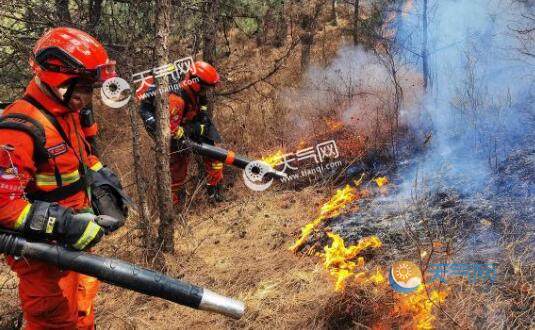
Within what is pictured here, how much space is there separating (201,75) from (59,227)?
414 cm

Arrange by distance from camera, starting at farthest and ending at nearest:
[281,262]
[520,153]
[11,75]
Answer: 1. [11,75]
2. [520,153]
3. [281,262]

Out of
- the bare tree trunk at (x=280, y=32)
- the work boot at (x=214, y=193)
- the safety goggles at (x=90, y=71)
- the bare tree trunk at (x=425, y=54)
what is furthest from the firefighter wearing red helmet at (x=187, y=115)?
the bare tree trunk at (x=280, y=32)

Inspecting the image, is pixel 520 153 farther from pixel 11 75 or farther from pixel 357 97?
pixel 11 75

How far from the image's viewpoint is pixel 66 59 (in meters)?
2.64

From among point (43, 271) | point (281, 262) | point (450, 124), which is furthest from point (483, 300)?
point (450, 124)

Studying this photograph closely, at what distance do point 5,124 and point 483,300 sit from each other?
127 inches

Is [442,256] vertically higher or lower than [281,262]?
higher

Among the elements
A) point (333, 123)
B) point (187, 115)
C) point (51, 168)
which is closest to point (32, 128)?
point (51, 168)

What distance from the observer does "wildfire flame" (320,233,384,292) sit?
3.82m

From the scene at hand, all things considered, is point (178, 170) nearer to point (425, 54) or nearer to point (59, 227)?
point (59, 227)

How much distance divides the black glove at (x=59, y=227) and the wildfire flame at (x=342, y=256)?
2060 mm

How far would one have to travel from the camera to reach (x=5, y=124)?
247 centimetres

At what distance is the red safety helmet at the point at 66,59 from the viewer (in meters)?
2.64

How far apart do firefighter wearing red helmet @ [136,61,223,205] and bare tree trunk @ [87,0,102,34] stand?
70.2 inches
